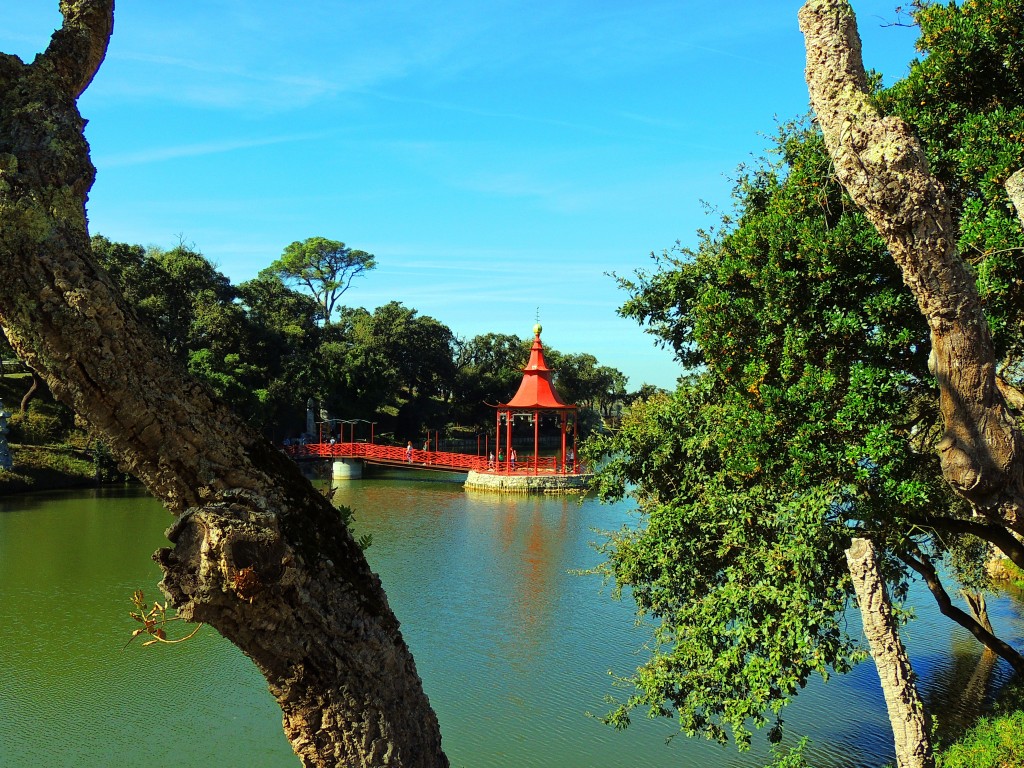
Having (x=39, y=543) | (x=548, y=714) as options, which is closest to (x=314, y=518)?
(x=548, y=714)

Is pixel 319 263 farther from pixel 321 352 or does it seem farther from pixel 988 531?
pixel 988 531

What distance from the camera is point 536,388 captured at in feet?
87.9

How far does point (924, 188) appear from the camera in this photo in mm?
3521

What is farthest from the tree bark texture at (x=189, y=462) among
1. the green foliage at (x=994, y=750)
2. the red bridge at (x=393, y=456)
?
the red bridge at (x=393, y=456)

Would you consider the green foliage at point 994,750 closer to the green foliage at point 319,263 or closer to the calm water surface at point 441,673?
the calm water surface at point 441,673

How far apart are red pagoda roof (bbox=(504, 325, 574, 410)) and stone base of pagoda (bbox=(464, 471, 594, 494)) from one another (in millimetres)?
2279

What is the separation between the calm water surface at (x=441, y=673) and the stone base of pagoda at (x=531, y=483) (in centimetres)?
852

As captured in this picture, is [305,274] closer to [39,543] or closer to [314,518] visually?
[39,543]

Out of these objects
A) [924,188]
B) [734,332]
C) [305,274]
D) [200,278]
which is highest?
[305,274]

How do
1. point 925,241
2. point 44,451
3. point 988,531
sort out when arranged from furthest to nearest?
point 44,451, point 988,531, point 925,241

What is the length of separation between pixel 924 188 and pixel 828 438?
2127 mm

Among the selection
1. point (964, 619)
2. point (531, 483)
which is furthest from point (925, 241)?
point (531, 483)

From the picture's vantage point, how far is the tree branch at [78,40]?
2.33 meters

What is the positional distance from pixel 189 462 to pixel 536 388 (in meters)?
24.6
